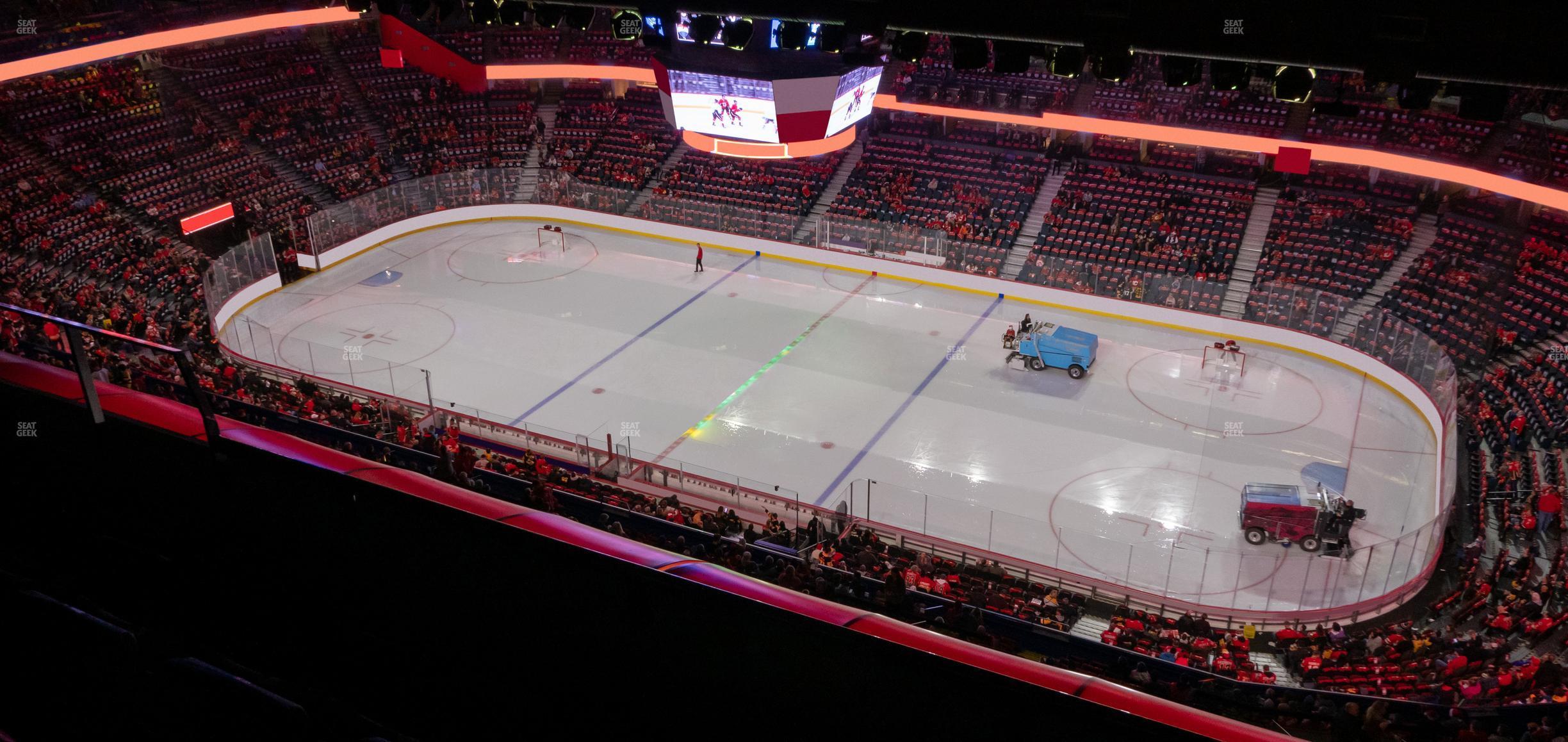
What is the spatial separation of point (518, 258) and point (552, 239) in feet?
6.26

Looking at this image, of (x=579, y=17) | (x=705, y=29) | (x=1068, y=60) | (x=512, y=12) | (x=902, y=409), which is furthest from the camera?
(x=902, y=409)

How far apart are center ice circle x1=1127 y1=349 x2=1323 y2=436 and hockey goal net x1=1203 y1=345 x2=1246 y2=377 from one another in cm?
18

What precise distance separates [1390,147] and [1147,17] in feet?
66.3

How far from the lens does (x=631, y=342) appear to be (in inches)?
957

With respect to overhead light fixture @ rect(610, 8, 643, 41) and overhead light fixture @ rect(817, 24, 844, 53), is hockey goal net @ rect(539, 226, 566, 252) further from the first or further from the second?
overhead light fixture @ rect(817, 24, 844, 53)

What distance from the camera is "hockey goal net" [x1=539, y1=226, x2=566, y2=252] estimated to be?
30703mm

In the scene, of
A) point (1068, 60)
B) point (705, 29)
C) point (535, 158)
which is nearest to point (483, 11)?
point (705, 29)

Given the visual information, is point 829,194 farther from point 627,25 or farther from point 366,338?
point 627,25

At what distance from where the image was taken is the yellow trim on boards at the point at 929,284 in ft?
72.5

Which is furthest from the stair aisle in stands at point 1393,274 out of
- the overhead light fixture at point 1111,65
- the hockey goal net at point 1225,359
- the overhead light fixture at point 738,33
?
the overhead light fixture at point 738,33

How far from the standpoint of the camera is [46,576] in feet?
15.7

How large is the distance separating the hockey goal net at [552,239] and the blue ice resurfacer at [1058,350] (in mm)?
14366

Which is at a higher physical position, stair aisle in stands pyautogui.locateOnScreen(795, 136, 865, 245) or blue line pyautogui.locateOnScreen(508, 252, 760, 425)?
stair aisle in stands pyautogui.locateOnScreen(795, 136, 865, 245)

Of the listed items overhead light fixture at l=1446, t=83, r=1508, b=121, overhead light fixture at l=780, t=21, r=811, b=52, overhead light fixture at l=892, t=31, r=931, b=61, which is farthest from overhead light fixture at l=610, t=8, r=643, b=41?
overhead light fixture at l=1446, t=83, r=1508, b=121
